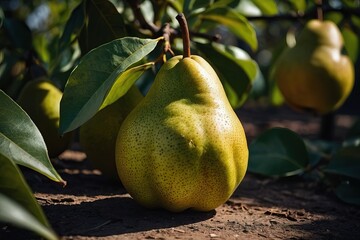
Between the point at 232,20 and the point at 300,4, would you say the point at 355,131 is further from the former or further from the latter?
the point at 232,20

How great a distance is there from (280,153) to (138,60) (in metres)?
0.82

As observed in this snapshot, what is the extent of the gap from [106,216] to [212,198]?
0.25m

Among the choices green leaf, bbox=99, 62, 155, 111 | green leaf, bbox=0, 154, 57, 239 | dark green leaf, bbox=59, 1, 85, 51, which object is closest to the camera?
green leaf, bbox=0, 154, 57, 239

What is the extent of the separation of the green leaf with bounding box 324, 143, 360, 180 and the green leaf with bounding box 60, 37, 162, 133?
0.85 m

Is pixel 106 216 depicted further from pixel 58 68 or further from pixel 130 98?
pixel 58 68

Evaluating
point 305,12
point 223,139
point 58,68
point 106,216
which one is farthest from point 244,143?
point 305,12

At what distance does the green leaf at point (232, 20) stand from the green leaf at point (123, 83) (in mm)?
534

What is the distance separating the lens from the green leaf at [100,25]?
66.0 inches

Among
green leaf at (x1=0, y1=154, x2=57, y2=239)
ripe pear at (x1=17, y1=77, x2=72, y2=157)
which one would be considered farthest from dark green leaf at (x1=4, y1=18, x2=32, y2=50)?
green leaf at (x1=0, y1=154, x2=57, y2=239)

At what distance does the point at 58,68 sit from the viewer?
2.01m

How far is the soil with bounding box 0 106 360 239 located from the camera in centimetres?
127

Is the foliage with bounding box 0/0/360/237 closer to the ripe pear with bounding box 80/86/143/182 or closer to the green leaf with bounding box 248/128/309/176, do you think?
the green leaf with bounding box 248/128/309/176

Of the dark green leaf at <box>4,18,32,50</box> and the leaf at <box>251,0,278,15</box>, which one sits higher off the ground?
the dark green leaf at <box>4,18,32,50</box>

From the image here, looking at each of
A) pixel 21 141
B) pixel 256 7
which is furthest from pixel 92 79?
pixel 256 7
